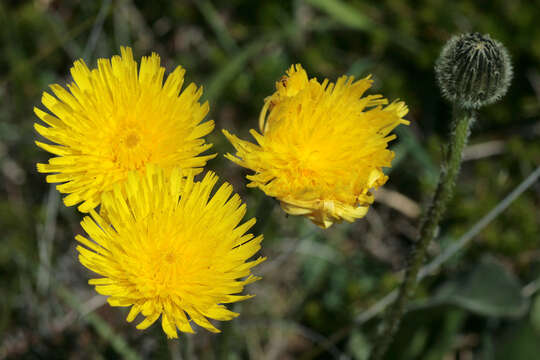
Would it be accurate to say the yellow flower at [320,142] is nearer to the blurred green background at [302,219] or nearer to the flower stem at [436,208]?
the flower stem at [436,208]

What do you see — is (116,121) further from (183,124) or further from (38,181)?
(38,181)

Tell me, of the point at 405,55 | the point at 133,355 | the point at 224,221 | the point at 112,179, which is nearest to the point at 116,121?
the point at 112,179

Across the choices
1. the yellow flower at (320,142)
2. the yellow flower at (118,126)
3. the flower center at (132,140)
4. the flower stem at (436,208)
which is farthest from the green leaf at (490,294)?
the flower center at (132,140)

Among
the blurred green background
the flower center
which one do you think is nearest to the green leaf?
the blurred green background

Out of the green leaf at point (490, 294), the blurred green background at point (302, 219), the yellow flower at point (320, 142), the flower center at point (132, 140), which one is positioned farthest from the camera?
the blurred green background at point (302, 219)

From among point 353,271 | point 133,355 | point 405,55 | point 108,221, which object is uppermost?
point 108,221

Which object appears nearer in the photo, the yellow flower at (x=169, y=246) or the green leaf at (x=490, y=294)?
the yellow flower at (x=169, y=246)
